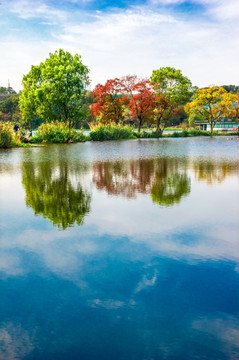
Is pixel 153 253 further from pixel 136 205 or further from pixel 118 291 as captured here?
pixel 136 205

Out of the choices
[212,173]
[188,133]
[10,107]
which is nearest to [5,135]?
[212,173]

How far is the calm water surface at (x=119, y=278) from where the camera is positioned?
2.50 metres

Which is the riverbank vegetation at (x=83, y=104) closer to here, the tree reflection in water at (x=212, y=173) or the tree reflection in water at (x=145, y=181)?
the tree reflection in water at (x=145, y=181)

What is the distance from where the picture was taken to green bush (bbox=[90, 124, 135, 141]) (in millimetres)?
32125

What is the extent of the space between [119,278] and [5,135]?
69.8ft

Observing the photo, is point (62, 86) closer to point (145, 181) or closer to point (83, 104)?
point (83, 104)

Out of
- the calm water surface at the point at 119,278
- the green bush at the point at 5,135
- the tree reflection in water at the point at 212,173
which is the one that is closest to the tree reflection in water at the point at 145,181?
the calm water surface at the point at 119,278

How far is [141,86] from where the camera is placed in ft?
123

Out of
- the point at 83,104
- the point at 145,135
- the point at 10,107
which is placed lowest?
the point at 145,135

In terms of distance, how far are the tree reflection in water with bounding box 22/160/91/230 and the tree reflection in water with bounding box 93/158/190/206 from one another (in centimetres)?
78

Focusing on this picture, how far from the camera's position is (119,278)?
3.44m

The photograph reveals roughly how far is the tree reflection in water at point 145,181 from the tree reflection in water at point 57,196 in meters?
0.78

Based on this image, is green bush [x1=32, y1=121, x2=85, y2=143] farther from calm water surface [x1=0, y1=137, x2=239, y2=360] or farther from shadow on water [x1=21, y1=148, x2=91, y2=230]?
calm water surface [x1=0, y1=137, x2=239, y2=360]

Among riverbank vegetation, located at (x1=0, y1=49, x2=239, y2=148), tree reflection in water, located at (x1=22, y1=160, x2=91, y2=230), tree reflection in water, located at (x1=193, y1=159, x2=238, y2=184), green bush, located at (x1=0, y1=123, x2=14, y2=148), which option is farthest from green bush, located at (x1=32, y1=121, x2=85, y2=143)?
tree reflection in water, located at (x1=193, y1=159, x2=238, y2=184)
